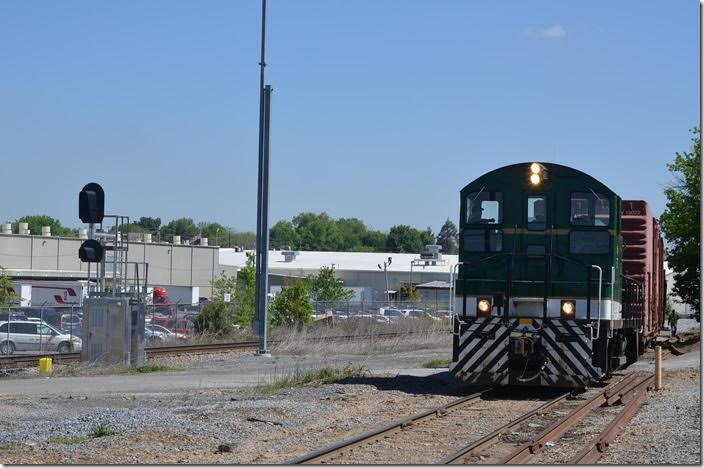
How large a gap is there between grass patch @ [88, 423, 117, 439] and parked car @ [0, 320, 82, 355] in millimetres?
20665

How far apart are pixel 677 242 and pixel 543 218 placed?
3208 centimetres

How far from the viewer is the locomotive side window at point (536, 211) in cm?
1830

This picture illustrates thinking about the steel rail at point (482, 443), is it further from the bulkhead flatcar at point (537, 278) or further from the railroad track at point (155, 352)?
the railroad track at point (155, 352)

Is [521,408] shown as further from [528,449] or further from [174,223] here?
[174,223]

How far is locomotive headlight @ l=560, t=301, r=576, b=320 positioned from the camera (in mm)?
17578

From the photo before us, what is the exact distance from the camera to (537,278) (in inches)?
709

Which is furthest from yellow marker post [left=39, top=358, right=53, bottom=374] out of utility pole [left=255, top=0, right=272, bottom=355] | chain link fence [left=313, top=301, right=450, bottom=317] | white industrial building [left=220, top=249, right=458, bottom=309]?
white industrial building [left=220, top=249, right=458, bottom=309]

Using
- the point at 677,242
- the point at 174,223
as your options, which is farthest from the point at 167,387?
the point at 174,223

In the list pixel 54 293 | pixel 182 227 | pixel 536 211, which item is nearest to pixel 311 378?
pixel 536 211

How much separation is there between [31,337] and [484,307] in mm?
19886

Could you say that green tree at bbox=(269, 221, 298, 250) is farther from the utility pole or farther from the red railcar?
the red railcar

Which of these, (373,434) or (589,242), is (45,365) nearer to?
(589,242)

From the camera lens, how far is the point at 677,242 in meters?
48.0

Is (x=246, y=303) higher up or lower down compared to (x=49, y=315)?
higher up
